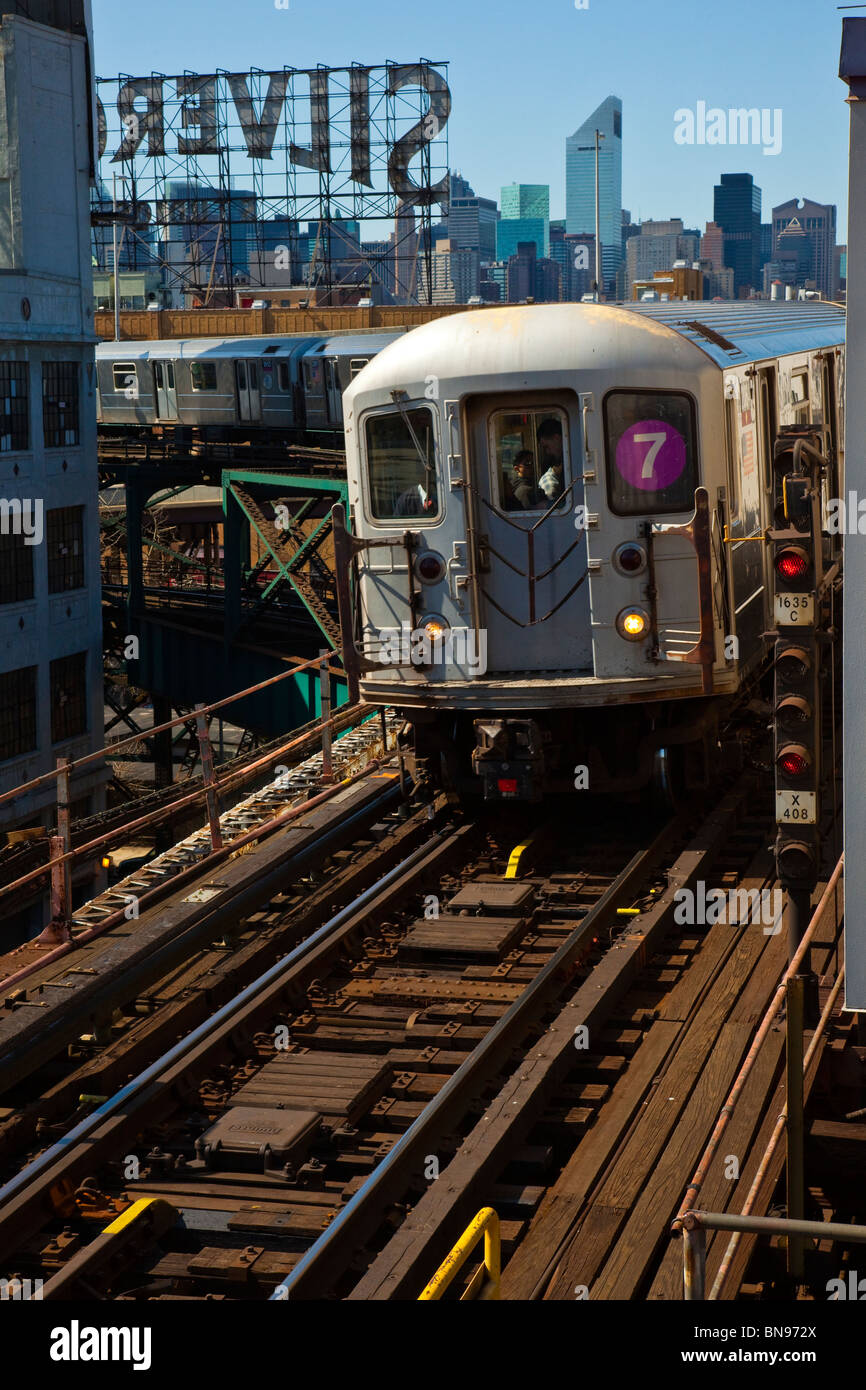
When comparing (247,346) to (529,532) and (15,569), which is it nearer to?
(15,569)

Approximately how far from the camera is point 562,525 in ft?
35.6

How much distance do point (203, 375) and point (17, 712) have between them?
11785mm

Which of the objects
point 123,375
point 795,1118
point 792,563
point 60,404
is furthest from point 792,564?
point 123,375

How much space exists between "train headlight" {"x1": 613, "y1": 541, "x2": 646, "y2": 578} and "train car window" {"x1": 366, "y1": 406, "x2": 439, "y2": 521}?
1.26 m

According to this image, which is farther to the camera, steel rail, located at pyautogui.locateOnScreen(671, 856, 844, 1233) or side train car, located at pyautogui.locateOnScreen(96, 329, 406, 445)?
side train car, located at pyautogui.locateOnScreen(96, 329, 406, 445)

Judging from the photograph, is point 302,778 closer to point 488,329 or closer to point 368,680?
point 368,680

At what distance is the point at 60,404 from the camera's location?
95.3 ft

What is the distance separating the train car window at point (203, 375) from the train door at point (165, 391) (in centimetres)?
79

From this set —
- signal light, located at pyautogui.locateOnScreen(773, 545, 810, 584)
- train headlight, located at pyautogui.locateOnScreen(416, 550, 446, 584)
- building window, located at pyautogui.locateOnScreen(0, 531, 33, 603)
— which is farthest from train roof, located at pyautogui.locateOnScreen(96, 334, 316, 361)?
signal light, located at pyautogui.locateOnScreen(773, 545, 810, 584)

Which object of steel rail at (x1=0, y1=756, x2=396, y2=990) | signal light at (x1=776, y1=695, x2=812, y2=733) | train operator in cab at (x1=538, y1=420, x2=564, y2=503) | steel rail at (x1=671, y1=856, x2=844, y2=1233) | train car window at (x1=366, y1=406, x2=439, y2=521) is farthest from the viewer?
train car window at (x1=366, y1=406, x2=439, y2=521)

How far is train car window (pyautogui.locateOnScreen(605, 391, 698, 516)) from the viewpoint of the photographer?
1060 centimetres

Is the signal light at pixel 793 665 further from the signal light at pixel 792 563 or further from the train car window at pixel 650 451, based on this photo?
the train car window at pixel 650 451

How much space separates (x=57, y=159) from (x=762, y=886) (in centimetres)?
2340

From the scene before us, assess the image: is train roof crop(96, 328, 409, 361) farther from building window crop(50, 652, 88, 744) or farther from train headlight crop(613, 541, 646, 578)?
train headlight crop(613, 541, 646, 578)
